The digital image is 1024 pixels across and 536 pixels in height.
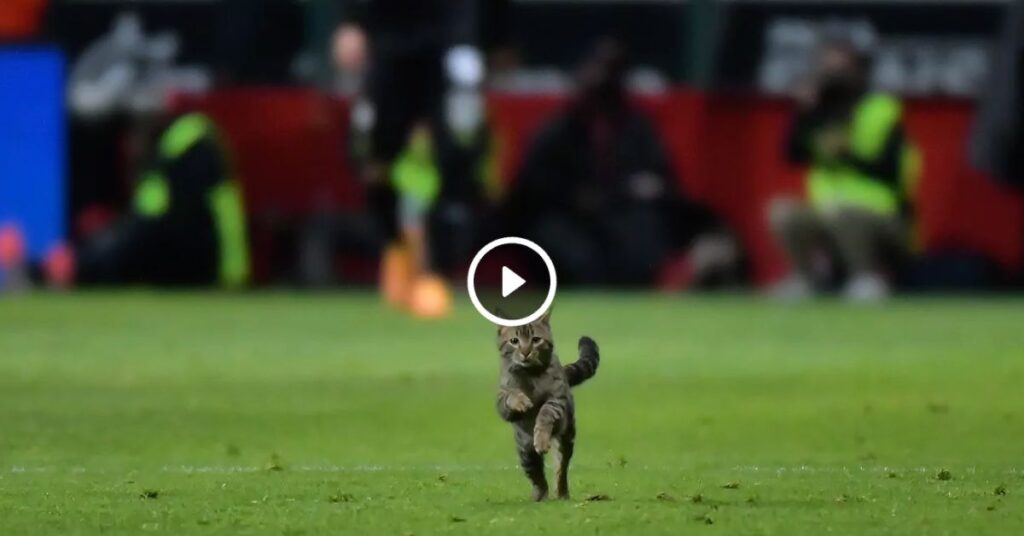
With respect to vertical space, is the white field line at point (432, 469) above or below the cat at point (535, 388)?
below

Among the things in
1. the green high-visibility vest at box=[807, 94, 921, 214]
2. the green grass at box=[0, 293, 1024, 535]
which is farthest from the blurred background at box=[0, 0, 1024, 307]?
the green grass at box=[0, 293, 1024, 535]

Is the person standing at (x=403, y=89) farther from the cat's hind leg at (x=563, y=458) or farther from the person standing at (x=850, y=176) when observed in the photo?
the cat's hind leg at (x=563, y=458)

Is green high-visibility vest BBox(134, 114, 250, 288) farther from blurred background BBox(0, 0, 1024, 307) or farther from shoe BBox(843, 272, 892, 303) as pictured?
shoe BBox(843, 272, 892, 303)

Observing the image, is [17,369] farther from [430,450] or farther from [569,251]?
[569,251]

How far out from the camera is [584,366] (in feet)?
18.7

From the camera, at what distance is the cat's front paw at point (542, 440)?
544 cm

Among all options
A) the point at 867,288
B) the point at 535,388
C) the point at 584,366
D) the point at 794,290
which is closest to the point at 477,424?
the point at 584,366

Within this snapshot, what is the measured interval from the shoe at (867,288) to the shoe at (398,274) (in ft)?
11.3

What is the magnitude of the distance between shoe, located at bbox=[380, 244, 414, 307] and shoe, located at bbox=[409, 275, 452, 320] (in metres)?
0.09

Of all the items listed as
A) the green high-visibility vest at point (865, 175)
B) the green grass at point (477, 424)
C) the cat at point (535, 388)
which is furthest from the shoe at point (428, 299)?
the cat at point (535, 388)

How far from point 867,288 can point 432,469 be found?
1015cm

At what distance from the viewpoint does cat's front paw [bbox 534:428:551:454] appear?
214 inches

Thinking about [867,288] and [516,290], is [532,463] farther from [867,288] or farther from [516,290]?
[867,288]

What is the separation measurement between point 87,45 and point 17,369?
8352 mm
